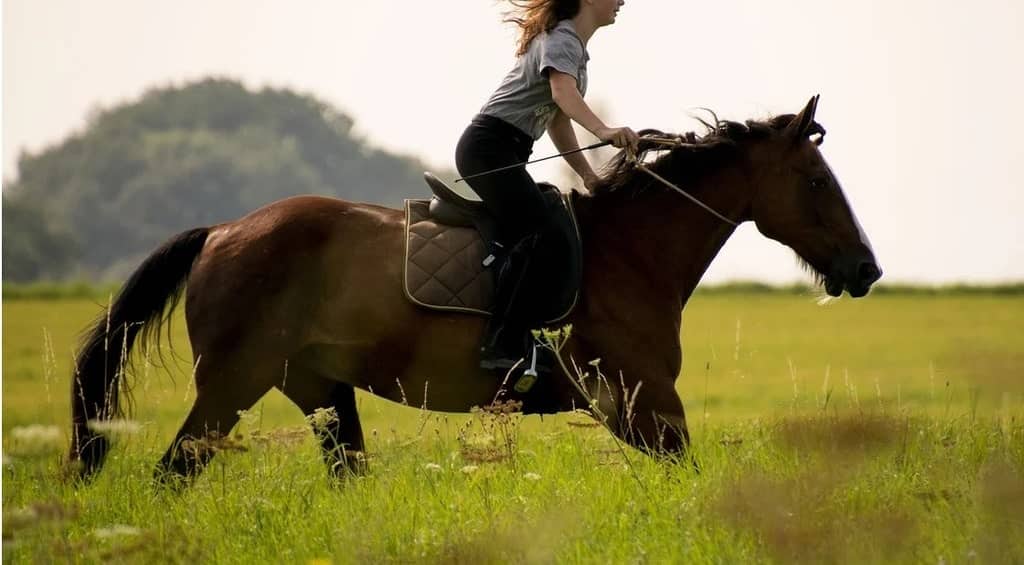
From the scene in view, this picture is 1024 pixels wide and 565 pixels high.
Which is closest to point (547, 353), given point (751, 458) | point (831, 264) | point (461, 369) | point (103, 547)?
point (461, 369)

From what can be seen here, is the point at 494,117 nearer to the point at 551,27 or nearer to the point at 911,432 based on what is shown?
the point at 551,27

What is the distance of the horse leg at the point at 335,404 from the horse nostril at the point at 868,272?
269cm

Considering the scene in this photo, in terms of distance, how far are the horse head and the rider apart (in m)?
0.81

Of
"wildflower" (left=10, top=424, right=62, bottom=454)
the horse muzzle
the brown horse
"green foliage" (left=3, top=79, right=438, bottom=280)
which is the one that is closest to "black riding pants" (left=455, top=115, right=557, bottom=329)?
the brown horse

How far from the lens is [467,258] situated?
22.0ft

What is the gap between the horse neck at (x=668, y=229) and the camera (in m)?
6.89

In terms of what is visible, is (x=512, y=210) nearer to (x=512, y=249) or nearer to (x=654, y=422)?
(x=512, y=249)

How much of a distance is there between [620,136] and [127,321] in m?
2.75

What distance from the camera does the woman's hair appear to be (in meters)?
6.70

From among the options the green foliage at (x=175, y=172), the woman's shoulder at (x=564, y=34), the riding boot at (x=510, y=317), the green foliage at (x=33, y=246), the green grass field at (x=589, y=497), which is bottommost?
the green grass field at (x=589, y=497)

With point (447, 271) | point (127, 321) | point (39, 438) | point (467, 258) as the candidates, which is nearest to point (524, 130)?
point (467, 258)

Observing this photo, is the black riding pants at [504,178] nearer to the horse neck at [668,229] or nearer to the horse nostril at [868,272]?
the horse neck at [668,229]

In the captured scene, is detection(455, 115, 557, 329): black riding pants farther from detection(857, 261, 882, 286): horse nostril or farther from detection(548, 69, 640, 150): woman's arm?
detection(857, 261, 882, 286): horse nostril

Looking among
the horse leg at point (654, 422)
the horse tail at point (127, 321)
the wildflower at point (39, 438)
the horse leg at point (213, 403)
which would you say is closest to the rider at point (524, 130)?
the horse leg at point (654, 422)
